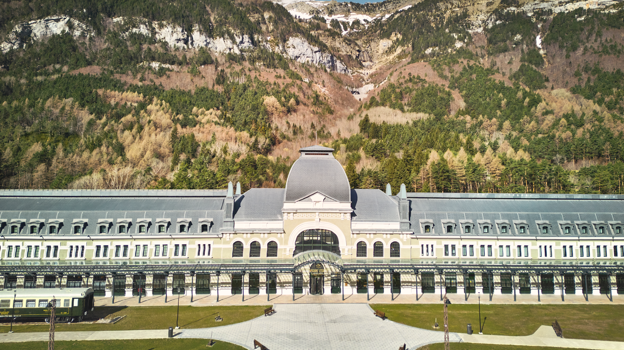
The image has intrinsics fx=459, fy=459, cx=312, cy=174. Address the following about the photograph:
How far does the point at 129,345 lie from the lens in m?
42.2

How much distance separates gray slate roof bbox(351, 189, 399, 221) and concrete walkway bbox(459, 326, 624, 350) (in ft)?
78.5

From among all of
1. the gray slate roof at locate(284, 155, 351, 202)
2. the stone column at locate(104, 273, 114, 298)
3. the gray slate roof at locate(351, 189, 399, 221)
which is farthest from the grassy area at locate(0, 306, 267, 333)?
the gray slate roof at locate(351, 189, 399, 221)

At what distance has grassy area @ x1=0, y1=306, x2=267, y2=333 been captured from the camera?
155 ft

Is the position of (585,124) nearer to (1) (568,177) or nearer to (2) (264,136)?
(1) (568,177)

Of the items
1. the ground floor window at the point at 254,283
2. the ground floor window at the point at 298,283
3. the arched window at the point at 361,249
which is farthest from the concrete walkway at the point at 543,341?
the ground floor window at the point at 254,283

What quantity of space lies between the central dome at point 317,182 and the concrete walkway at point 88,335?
26523 mm

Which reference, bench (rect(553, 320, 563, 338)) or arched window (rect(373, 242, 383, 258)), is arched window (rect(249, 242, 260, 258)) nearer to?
arched window (rect(373, 242, 383, 258))

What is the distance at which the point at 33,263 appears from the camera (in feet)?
198

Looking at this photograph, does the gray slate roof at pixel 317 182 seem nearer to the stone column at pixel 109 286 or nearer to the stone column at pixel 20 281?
the stone column at pixel 109 286

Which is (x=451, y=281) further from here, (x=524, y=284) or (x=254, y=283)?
(x=254, y=283)

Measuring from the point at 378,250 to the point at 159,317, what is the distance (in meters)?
30.8

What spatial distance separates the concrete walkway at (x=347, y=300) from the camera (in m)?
57.6

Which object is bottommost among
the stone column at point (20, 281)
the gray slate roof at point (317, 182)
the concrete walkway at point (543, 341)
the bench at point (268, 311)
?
the concrete walkway at point (543, 341)

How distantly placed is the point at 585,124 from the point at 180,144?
137453mm
